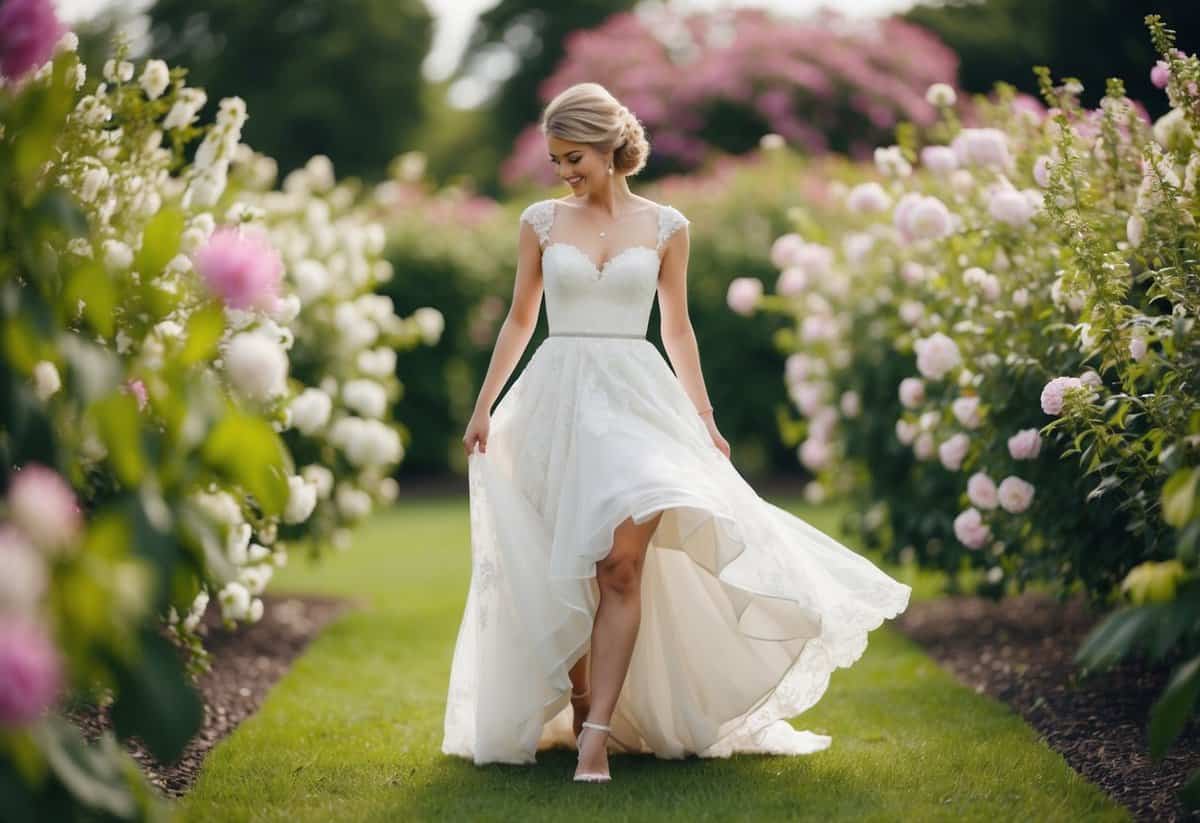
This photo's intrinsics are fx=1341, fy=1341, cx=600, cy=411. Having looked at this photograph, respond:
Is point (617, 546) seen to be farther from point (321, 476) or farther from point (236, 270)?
point (321, 476)

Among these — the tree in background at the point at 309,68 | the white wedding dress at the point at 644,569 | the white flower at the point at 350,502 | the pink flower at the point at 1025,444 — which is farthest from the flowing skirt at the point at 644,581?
the tree in background at the point at 309,68

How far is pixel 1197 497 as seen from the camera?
8.28ft

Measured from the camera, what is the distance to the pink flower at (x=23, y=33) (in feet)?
7.80

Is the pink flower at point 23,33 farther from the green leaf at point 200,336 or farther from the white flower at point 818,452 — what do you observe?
the white flower at point 818,452

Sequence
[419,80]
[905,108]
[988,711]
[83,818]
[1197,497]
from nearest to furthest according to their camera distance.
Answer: [83,818], [1197,497], [988,711], [905,108], [419,80]

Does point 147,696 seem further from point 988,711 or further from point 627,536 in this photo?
point 988,711

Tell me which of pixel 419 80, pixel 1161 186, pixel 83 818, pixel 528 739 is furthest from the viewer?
pixel 419 80

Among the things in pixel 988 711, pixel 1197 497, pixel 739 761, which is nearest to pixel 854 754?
pixel 739 761

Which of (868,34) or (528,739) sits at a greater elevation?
(528,739)

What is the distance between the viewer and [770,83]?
2111 centimetres

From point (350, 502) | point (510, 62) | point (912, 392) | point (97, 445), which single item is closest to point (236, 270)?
point (97, 445)

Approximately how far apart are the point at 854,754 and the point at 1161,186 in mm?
1896

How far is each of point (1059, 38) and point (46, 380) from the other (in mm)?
18101

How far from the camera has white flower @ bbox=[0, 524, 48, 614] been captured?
1.86 metres
